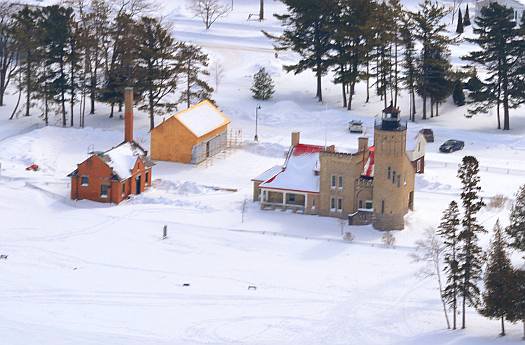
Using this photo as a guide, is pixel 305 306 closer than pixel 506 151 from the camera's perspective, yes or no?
Yes

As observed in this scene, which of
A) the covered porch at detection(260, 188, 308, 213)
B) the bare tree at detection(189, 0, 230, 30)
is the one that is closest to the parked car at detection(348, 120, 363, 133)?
the covered porch at detection(260, 188, 308, 213)

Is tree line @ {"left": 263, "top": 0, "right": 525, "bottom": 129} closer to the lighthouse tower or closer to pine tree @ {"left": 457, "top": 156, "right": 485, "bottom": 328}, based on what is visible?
the lighthouse tower

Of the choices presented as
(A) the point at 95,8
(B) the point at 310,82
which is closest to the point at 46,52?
(A) the point at 95,8

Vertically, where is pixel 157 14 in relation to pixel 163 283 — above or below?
above

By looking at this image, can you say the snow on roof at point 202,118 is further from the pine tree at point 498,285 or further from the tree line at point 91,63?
the pine tree at point 498,285

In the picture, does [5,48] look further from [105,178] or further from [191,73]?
[105,178]

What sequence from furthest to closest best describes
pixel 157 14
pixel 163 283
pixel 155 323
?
pixel 157 14, pixel 163 283, pixel 155 323

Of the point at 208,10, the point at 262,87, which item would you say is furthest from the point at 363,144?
the point at 208,10

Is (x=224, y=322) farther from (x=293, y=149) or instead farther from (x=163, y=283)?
(x=293, y=149)
